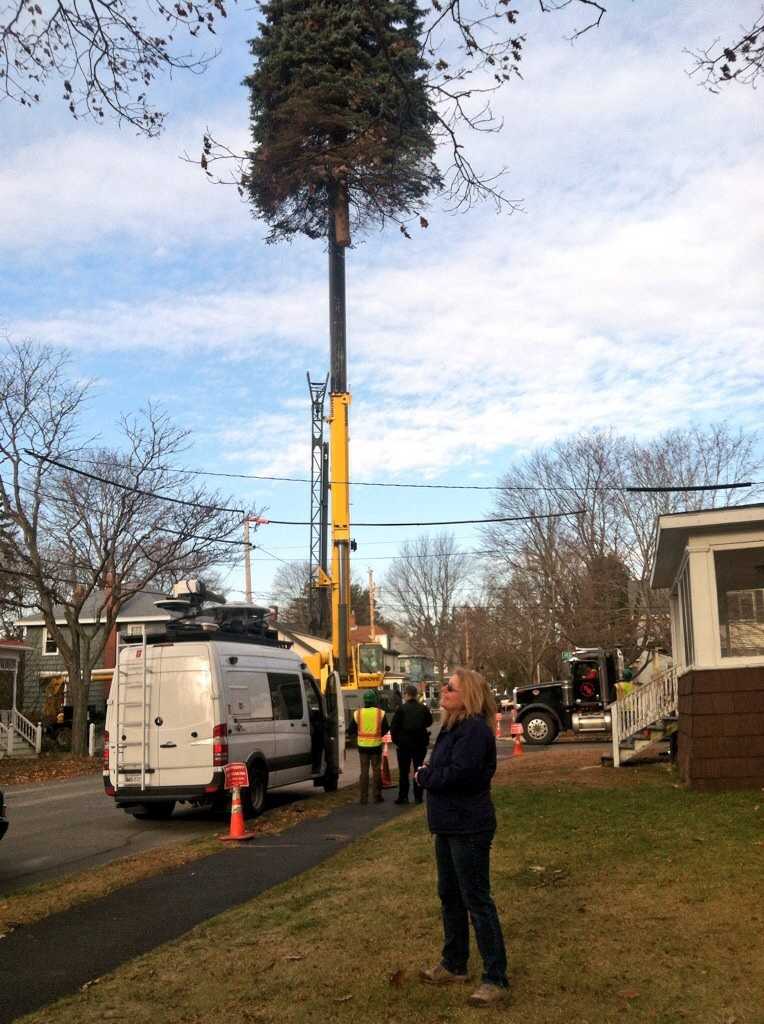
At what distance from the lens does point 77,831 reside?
43.9 feet

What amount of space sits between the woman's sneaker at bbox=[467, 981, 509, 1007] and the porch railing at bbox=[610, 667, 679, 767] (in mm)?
13102

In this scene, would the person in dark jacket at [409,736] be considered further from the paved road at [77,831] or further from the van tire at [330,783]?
the van tire at [330,783]

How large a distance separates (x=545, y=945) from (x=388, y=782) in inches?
462

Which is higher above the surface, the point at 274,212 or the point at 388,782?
the point at 274,212

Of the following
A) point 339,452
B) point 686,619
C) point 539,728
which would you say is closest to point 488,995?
point 686,619

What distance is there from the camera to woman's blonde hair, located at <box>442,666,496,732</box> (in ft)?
17.3

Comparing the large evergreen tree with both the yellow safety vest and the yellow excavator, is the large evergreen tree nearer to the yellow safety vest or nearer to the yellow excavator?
the yellow excavator

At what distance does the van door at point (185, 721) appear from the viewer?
501 inches

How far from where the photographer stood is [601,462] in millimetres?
42156

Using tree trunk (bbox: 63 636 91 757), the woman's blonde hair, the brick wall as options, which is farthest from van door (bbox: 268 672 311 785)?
tree trunk (bbox: 63 636 91 757)

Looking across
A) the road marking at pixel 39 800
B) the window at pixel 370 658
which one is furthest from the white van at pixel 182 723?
the window at pixel 370 658

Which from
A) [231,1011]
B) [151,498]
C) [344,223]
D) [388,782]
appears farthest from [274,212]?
[231,1011]

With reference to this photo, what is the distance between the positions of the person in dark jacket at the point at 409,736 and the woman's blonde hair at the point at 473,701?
903 cm

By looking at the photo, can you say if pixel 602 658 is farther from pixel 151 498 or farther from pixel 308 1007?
pixel 308 1007
